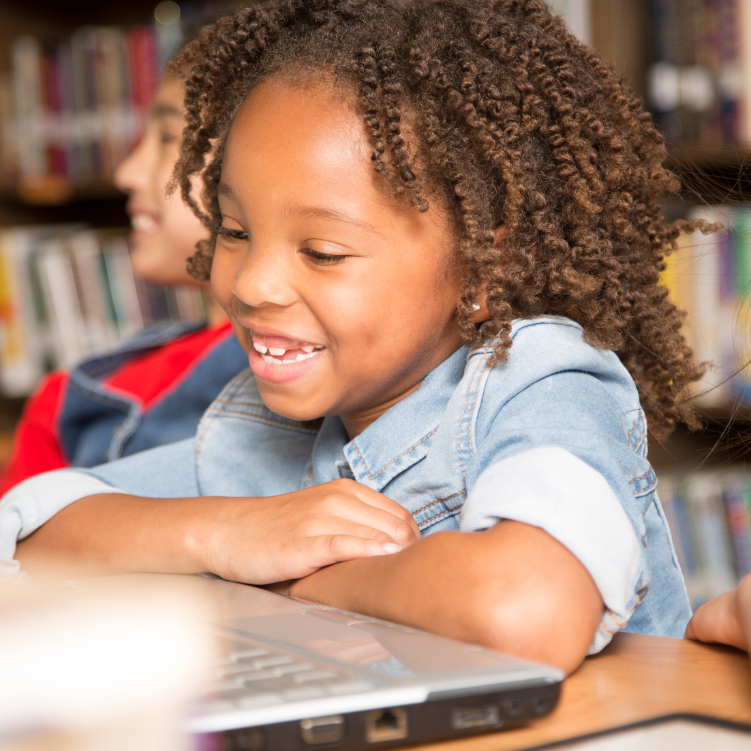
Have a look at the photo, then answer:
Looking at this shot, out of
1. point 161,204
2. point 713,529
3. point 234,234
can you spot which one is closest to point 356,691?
point 234,234

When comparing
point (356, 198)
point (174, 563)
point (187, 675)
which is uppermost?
point (356, 198)

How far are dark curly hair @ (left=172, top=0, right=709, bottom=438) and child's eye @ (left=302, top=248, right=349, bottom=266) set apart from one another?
0.07m

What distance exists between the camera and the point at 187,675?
1.15 ft

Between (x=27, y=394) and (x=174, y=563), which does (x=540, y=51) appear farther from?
(x=27, y=394)

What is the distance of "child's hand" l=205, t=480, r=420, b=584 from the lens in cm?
62

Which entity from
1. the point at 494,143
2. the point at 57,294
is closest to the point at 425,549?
the point at 494,143

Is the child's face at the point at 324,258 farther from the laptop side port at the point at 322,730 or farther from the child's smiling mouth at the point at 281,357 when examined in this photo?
the laptop side port at the point at 322,730

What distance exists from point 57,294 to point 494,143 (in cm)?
181

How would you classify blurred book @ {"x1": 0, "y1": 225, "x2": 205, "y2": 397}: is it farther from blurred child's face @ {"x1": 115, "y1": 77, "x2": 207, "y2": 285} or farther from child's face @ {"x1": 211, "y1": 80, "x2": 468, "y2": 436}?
child's face @ {"x1": 211, "y1": 80, "x2": 468, "y2": 436}

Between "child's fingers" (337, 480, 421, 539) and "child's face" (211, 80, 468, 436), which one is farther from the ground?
"child's face" (211, 80, 468, 436)

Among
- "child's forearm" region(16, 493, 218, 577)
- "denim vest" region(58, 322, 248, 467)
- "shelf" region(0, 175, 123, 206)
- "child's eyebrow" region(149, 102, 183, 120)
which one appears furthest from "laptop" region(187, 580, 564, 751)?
"shelf" region(0, 175, 123, 206)

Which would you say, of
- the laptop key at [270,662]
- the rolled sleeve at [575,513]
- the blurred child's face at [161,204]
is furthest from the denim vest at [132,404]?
the laptop key at [270,662]

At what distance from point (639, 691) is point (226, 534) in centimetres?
33

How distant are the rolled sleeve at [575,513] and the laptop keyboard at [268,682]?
17 cm
